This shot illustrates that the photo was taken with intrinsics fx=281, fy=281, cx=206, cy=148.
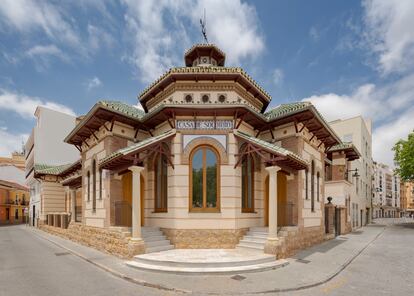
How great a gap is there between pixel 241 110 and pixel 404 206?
111m

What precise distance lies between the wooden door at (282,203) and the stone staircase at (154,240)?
16.5 feet

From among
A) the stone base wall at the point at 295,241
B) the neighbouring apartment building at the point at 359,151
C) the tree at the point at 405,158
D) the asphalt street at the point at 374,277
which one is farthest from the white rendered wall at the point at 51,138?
the tree at the point at 405,158

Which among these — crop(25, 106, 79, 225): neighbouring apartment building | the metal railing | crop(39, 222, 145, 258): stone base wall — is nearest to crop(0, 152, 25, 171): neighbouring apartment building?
crop(25, 106, 79, 225): neighbouring apartment building

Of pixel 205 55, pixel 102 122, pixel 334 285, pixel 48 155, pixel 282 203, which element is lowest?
pixel 334 285

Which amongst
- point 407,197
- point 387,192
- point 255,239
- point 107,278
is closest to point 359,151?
point 255,239

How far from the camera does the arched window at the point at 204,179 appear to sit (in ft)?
37.3

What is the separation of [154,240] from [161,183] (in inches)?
95.3

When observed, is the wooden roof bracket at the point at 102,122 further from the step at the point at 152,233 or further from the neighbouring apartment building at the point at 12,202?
the neighbouring apartment building at the point at 12,202

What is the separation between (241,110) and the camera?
36.8ft

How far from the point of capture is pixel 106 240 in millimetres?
11914

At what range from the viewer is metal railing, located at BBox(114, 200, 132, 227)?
12.3 meters

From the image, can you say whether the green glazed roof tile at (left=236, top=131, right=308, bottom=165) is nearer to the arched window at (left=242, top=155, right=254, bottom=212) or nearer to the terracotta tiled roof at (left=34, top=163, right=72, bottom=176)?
the arched window at (left=242, top=155, right=254, bottom=212)

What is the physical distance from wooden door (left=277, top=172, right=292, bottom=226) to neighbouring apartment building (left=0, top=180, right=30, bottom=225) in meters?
47.6

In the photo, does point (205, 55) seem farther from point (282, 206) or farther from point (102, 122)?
point (282, 206)
